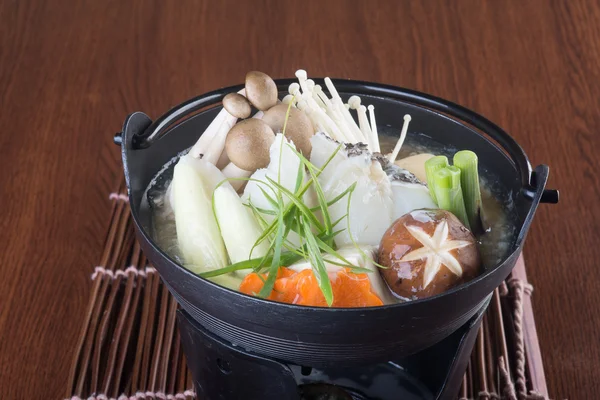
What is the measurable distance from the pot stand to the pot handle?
0.66ft

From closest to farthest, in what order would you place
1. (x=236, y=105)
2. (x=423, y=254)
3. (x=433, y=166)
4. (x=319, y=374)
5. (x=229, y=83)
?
1. (x=423, y=254)
2. (x=433, y=166)
3. (x=236, y=105)
4. (x=319, y=374)
5. (x=229, y=83)

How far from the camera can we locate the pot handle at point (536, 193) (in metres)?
1.18

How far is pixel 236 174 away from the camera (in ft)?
4.74

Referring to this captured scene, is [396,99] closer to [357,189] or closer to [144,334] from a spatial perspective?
[357,189]

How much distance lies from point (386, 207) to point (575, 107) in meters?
1.31

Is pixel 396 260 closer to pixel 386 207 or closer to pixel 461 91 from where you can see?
pixel 386 207

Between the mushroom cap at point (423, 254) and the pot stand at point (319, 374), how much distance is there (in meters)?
0.14

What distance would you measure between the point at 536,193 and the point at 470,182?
0.49ft

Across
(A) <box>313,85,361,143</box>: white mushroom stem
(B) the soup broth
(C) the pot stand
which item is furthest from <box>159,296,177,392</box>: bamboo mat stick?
(A) <box>313,85,361,143</box>: white mushroom stem

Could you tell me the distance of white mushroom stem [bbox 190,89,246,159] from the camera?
1.48 metres

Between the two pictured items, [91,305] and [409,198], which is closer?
[409,198]

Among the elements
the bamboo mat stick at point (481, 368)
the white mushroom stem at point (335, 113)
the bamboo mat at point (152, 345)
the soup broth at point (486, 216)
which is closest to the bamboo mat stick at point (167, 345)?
the bamboo mat at point (152, 345)

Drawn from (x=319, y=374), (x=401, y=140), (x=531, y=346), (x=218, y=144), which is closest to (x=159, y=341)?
(x=319, y=374)

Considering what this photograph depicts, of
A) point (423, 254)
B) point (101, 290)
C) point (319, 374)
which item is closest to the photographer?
point (423, 254)
